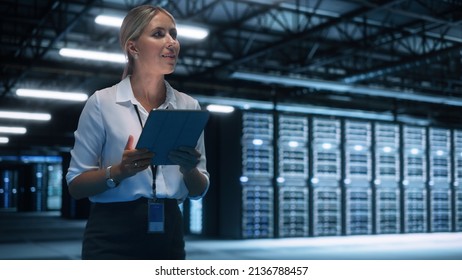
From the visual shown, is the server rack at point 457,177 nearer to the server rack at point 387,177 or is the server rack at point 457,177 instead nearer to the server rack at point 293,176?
the server rack at point 387,177

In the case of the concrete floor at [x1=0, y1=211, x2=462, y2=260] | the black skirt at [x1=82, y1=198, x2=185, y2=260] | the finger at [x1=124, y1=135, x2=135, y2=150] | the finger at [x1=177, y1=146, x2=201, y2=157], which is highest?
the finger at [x1=124, y1=135, x2=135, y2=150]

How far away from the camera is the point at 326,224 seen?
12789 mm

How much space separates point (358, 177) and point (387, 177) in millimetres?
830

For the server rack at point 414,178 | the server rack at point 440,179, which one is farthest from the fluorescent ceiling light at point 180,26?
the server rack at point 440,179

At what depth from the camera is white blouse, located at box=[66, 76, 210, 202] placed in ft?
4.04

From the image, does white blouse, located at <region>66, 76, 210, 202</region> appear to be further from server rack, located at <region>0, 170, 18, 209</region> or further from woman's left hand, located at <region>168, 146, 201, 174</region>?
server rack, located at <region>0, 170, 18, 209</region>

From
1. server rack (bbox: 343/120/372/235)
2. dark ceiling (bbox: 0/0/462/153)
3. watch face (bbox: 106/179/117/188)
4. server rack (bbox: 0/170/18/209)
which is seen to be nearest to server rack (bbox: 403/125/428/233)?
dark ceiling (bbox: 0/0/462/153)

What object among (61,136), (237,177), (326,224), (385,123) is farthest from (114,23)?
(61,136)

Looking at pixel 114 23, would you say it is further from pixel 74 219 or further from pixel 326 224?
pixel 74 219

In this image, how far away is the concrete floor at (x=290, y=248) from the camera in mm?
8719

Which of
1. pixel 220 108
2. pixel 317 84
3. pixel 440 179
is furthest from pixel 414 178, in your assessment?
pixel 220 108

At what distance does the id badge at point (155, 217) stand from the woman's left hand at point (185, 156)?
11 centimetres

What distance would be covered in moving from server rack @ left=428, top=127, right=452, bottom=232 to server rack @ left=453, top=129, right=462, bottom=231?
0.15 m
